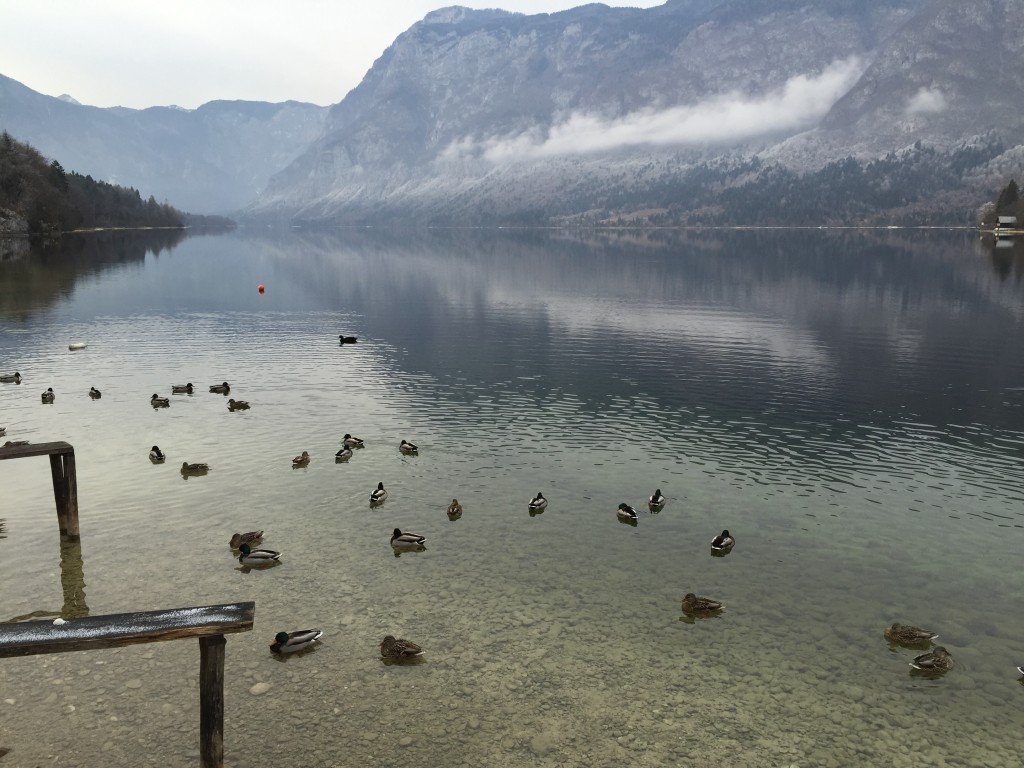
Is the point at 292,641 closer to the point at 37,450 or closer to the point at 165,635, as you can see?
the point at 165,635

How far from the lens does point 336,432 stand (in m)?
43.9

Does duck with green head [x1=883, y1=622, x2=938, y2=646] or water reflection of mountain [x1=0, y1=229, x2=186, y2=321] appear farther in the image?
water reflection of mountain [x1=0, y1=229, x2=186, y2=321]

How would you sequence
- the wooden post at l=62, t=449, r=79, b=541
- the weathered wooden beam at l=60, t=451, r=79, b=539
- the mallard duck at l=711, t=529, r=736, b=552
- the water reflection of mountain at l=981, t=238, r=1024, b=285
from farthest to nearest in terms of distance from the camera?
the water reflection of mountain at l=981, t=238, r=1024, b=285 < the mallard duck at l=711, t=529, r=736, b=552 < the weathered wooden beam at l=60, t=451, r=79, b=539 < the wooden post at l=62, t=449, r=79, b=541

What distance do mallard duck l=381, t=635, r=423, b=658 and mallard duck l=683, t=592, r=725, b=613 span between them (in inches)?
344

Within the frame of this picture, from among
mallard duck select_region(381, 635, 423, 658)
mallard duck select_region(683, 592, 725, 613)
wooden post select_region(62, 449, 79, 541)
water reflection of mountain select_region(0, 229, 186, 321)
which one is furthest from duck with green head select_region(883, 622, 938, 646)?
water reflection of mountain select_region(0, 229, 186, 321)

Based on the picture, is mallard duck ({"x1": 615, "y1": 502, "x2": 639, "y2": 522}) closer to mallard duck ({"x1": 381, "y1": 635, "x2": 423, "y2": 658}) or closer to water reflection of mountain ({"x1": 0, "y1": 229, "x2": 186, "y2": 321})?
mallard duck ({"x1": 381, "y1": 635, "x2": 423, "y2": 658})

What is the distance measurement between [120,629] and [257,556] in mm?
12205

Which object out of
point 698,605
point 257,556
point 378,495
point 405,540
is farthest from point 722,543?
point 257,556

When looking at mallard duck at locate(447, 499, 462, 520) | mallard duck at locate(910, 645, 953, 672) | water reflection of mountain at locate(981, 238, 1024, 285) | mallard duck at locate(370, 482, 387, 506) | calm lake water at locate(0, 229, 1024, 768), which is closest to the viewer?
calm lake water at locate(0, 229, 1024, 768)

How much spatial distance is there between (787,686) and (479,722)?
8492 millimetres

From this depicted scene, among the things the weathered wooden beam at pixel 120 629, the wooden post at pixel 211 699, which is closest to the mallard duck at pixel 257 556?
the wooden post at pixel 211 699

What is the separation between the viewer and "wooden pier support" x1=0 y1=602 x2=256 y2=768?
44.6 ft

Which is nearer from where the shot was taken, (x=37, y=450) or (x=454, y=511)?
(x=37, y=450)

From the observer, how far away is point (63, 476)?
88.6ft
